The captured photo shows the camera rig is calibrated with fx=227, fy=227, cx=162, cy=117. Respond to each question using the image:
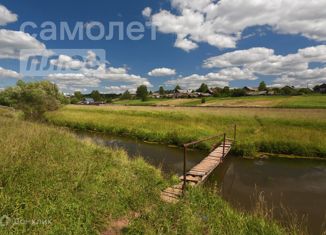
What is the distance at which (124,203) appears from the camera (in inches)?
248

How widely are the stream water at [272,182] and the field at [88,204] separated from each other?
7.22 ft

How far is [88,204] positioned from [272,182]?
886 centimetres

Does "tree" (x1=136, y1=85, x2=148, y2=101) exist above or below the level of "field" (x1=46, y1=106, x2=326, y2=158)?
above

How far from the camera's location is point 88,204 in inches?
226

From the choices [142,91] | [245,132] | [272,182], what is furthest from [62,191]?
[142,91]

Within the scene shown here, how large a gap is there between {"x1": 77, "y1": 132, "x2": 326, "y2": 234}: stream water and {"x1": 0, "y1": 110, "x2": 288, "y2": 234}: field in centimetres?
220

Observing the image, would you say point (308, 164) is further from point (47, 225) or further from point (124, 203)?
point (47, 225)

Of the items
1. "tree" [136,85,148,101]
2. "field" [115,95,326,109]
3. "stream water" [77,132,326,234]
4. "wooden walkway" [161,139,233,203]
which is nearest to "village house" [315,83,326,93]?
"field" [115,95,326,109]

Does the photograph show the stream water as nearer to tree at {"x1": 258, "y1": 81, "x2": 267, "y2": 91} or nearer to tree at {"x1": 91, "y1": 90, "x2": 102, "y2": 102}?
tree at {"x1": 91, "y1": 90, "x2": 102, "y2": 102}

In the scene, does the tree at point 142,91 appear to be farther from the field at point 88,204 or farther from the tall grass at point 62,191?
the field at point 88,204

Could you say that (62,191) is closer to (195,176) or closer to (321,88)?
(195,176)

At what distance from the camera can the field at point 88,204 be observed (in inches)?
195

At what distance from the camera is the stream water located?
8.08m

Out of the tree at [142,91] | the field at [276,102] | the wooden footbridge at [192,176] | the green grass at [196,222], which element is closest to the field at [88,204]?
the green grass at [196,222]
